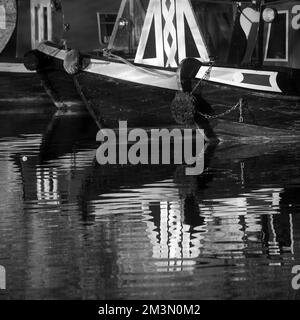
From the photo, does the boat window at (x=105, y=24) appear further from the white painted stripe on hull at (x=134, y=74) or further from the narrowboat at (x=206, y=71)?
the white painted stripe on hull at (x=134, y=74)

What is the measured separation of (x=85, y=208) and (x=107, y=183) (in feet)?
7.75

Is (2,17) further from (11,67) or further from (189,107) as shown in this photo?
(189,107)

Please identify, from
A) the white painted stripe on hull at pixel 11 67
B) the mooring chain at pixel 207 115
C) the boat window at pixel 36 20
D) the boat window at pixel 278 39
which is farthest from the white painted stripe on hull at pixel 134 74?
the boat window at pixel 36 20

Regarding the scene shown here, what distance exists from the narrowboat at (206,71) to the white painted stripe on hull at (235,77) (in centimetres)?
2

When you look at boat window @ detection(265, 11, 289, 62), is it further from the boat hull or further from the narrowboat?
the boat hull

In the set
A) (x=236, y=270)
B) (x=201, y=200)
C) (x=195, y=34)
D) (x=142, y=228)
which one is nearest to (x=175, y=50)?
(x=195, y=34)

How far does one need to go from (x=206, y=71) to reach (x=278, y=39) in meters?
2.14

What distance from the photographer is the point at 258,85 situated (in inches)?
813

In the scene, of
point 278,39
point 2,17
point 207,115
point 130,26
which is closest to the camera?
point 207,115

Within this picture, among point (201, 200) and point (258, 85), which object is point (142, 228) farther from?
point (258, 85)

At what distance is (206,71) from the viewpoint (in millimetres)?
20859

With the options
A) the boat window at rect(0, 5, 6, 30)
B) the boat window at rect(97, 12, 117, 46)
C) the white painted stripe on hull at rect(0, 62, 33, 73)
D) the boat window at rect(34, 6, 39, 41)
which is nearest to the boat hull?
the white painted stripe on hull at rect(0, 62, 33, 73)

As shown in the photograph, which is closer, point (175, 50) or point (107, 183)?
point (107, 183)

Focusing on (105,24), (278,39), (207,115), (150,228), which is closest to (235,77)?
(207,115)
